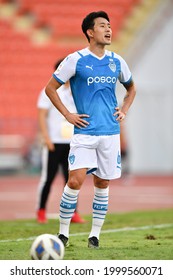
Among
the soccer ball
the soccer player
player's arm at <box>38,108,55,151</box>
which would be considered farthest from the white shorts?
player's arm at <box>38,108,55,151</box>

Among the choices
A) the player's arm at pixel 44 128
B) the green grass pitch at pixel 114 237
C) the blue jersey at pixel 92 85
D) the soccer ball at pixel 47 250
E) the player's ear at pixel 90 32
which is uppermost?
the player's ear at pixel 90 32

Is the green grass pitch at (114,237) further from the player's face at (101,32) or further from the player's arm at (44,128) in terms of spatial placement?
the player's face at (101,32)

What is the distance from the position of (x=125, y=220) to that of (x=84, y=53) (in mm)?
4286

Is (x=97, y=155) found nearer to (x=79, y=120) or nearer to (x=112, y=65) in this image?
(x=79, y=120)

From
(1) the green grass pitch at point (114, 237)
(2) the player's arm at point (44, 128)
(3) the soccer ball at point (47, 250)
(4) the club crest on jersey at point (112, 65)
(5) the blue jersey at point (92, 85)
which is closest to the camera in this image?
(3) the soccer ball at point (47, 250)

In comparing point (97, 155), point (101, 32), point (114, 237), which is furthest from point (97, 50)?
point (114, 237)

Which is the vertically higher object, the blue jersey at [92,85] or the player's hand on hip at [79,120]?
the blue jersey at [92,85]

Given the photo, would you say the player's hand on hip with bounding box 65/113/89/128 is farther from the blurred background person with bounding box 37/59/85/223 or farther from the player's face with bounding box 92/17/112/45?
the blurred background person with bounding box 37/59/85/223

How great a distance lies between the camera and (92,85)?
7.79 meters

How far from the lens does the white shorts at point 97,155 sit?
781cm

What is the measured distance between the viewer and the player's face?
7855 mm

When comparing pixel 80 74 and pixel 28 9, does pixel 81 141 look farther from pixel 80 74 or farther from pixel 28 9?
pixel 28 9

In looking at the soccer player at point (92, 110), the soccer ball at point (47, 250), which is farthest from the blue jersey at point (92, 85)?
the soccer ball at point (47, 250)

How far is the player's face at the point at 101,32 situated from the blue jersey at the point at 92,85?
145 mm
